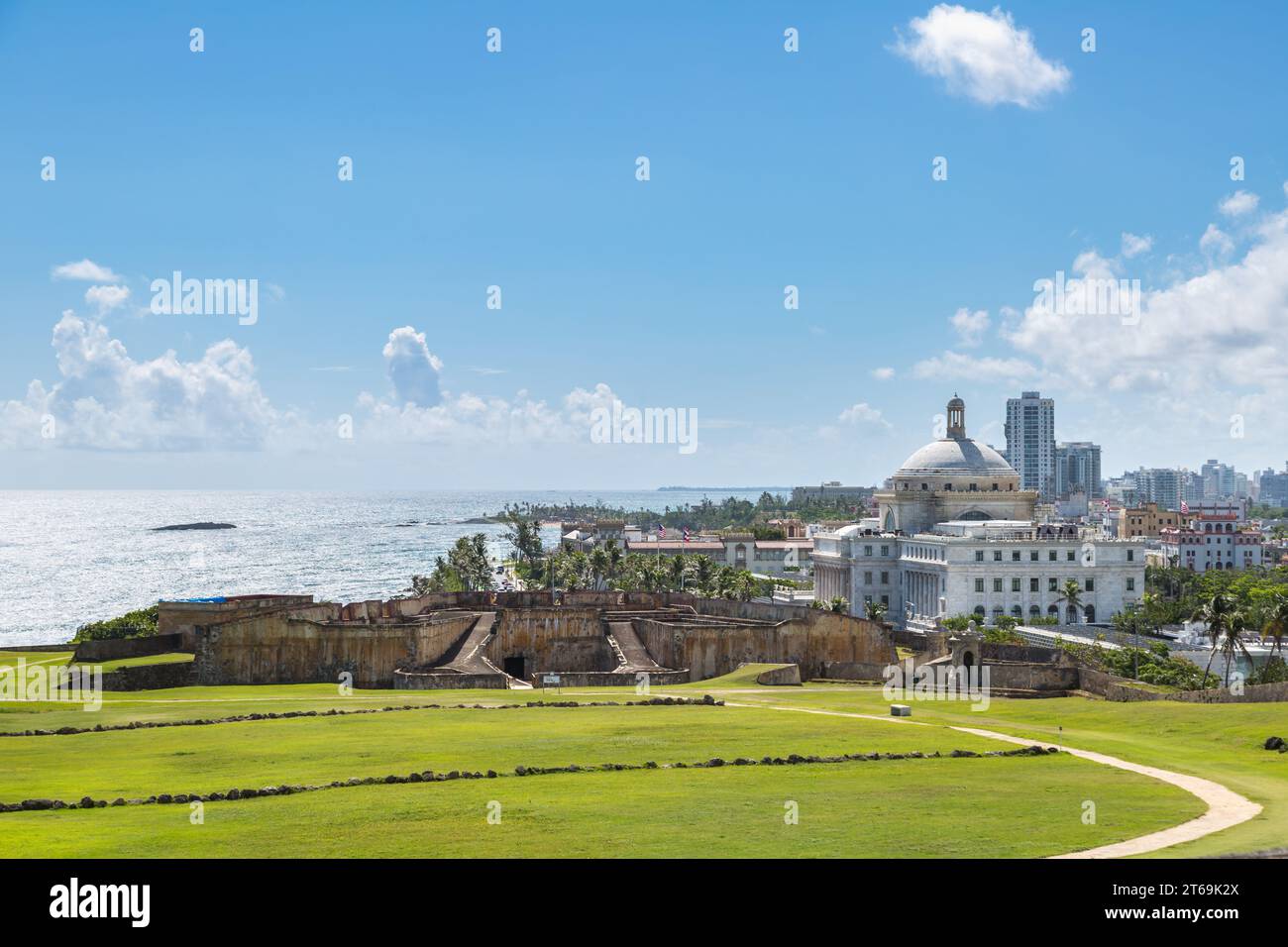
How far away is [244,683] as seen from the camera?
66000mm

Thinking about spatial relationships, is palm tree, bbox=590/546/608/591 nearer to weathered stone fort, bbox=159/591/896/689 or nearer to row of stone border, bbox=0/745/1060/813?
weathered stone fort, bbox=159/591/896/689

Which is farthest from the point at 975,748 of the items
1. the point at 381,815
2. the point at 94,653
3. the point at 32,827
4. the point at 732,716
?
the point at 94,653

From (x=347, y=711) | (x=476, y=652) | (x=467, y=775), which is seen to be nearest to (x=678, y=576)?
(x=476, y=652)

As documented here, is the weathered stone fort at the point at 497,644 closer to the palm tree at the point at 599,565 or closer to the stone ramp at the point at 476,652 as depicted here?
the stone ramp at the point at 476,652

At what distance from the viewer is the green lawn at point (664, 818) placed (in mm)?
23922

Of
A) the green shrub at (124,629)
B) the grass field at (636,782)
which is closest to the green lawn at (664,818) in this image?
the grass field at (636,782)

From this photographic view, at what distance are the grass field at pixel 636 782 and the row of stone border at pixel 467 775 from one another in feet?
1.74

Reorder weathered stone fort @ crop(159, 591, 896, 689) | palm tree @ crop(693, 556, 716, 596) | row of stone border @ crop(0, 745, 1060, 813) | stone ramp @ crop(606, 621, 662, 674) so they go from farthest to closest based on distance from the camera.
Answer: palm tree @ crop(693, 556, 716, 596)
stone ramp @ crop(606, 621, 662, 674)
weathered stone fort @ crop(159, 591, 896, 689)
row of stone border @ crop(0, 745, 1060, 813)

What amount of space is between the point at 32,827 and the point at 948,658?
45.2m

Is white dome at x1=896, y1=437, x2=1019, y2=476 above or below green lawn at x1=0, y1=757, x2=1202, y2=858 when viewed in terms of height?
above

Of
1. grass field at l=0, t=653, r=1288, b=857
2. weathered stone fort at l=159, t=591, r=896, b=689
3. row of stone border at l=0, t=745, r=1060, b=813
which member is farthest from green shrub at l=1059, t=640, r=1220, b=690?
row of stone border at l=0, t=745, r=1060, b=813

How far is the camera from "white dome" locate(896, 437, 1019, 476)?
149 meters

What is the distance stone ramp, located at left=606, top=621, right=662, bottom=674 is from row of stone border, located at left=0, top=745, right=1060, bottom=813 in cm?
2697

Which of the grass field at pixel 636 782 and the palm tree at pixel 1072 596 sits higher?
the grass field at pixel 636 782
